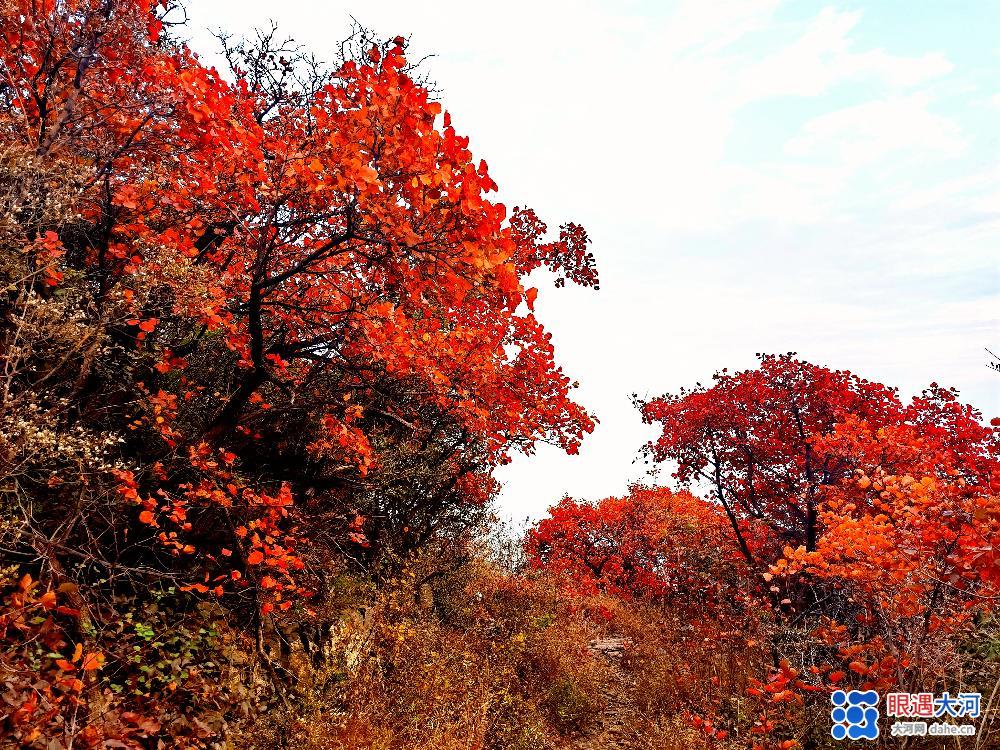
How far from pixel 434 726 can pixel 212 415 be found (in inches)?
186

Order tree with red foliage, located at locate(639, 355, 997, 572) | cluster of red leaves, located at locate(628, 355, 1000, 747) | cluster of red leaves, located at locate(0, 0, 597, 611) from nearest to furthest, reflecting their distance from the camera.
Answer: cluster of red leaves, located at locate(0, 0, 597, 611)
cluster of red leaves, located at locate(628, 355, 1000, 747)
tree with red foliage, located at locate(639, 355, 997, 572)

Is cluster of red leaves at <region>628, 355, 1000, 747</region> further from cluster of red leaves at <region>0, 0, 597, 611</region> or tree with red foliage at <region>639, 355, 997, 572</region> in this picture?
cluster of red leaves at <region>0, 0, 597, 611</region>

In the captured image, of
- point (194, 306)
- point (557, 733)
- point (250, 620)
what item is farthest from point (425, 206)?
point (557, 733)

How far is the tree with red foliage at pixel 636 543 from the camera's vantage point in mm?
14281

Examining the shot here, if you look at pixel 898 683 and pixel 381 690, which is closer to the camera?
pixel 898 683

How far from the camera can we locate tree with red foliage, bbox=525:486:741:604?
1428cm

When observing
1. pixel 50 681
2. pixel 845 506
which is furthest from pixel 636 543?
pixel 50 681

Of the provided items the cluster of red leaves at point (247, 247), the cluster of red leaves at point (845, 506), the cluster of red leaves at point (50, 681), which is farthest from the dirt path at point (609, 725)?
the cluster of red leaves at point (50, 681)

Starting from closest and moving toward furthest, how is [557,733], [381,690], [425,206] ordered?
[425,206]
[381,690]
[557,733]

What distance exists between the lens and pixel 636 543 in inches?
718

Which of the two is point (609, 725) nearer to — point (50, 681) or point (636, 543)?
point (50, 681)

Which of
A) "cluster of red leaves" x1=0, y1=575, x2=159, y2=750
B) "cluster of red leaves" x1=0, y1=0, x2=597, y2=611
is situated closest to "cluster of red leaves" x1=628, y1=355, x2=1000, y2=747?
"cluster of red leaves" x1=0, y1=0, x2=597, y2=611

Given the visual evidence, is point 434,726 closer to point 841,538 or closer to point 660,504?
point 841,538

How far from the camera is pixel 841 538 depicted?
5949 mm
